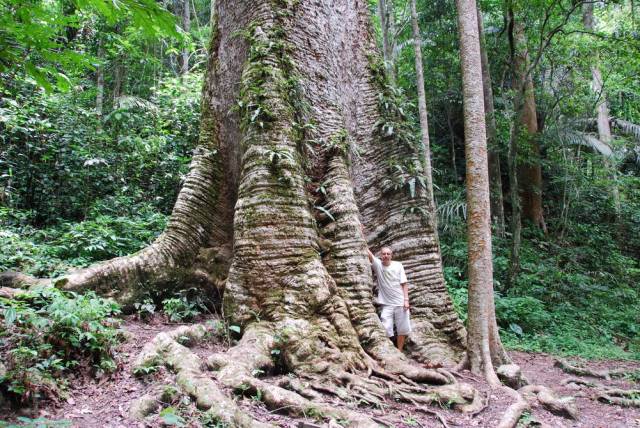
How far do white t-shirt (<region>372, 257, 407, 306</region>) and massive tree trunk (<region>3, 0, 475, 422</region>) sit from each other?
35 cm

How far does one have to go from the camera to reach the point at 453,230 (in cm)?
1295

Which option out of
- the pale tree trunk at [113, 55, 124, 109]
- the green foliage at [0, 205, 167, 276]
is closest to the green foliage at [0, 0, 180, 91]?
the green foliage at [0, 205, 167, 276]

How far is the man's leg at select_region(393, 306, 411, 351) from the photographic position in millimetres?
5672

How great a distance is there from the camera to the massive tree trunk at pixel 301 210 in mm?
4477

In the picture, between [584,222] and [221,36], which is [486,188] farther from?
[584,222]

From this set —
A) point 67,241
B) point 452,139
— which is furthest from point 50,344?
point 452,139

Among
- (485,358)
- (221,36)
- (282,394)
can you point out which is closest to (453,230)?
(485,358)

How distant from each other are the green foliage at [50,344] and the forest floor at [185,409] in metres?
0.12

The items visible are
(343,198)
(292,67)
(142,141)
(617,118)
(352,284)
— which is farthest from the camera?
(617,118)

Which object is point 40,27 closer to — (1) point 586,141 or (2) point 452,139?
(2) point 452,139

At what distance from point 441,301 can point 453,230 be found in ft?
24.2

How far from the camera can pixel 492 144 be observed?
13273 mm

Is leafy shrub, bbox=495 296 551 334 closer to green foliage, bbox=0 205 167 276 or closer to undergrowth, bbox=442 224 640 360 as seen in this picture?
undergrowth, bbox=442 224 640 360

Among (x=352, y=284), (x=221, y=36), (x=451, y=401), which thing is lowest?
(x=451, y=401)
